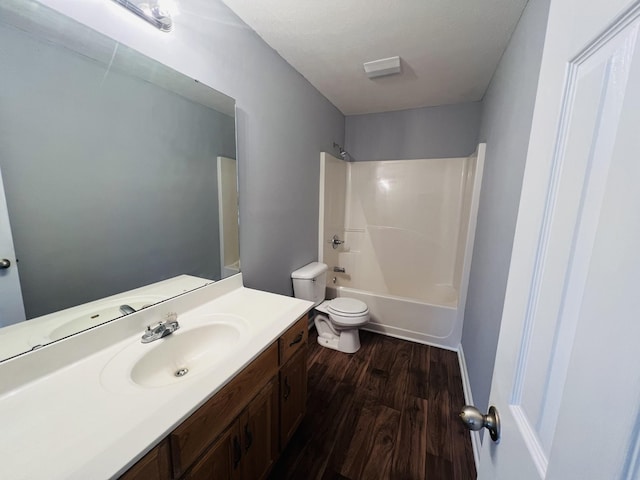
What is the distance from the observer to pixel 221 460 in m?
0.86

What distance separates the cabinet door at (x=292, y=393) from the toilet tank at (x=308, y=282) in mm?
834

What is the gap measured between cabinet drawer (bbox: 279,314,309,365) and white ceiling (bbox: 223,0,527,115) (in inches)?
65.7

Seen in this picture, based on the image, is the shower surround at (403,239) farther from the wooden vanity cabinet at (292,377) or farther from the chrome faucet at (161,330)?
the chrome faucet at (161,330)

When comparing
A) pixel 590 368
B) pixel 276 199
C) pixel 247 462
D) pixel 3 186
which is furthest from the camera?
pixel 276 199

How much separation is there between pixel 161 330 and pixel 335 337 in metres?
1.64

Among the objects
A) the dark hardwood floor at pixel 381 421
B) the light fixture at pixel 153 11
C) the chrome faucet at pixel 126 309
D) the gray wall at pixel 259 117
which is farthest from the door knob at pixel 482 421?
the light fixture at pixel 153 11

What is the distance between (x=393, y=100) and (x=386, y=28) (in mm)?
1092

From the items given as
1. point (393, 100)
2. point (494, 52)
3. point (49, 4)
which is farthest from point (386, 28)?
point (49, 4)

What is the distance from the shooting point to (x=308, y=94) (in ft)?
7.16

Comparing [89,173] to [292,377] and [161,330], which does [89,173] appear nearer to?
[161,330]

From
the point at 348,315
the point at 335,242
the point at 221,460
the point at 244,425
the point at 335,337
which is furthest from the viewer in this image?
the point at 335,242

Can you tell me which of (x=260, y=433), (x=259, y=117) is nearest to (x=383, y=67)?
(x=259, y=117)

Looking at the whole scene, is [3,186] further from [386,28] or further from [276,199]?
[386,28]

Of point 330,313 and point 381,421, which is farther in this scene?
point 330,313
